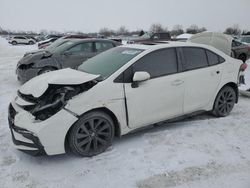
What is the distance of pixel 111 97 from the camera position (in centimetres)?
373

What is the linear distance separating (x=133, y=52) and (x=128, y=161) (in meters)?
1.78

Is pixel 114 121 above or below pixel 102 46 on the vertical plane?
below

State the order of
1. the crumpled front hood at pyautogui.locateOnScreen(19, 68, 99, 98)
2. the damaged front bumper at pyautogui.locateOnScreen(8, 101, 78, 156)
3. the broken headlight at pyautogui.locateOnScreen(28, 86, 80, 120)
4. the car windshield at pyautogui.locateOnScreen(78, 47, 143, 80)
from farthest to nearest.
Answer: the car windshield at pyautogui.locateOnScreen(78, 47, 143, 80)
the crumpled front hood at pyautogui.locateOnScreen(19, 68, 99, 98)
the broken headlight at pyautogui.locateOnScreen(28, 86, 80, 120)
the damaged front bumper at pyautogui.locateOnScreen(8, 101, 78, 156)

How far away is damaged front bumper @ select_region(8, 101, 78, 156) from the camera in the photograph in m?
3.27

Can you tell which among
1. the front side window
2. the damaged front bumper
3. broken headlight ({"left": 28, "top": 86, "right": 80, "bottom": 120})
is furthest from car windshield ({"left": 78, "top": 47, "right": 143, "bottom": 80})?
the front side window

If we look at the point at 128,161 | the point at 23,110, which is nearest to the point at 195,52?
the point at 128,161

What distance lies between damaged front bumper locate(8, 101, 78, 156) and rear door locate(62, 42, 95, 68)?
4857 mm

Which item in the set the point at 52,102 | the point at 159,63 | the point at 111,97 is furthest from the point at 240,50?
the point at 52,102

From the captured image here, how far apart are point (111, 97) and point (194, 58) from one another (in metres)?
1.94

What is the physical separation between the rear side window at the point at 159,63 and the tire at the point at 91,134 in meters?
0.95

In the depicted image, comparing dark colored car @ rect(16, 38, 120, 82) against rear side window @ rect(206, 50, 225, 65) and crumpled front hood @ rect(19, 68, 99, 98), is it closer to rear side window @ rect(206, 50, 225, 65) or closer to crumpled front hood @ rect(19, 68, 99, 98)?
crumpled front hood @ rect(19, 68, 99, 98)

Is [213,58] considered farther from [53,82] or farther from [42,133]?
[42,133]

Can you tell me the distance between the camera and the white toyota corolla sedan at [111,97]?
3.40 meters

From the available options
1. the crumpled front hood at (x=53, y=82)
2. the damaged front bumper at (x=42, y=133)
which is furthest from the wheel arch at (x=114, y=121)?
the crumpled front hood at (x=53, y=82)
